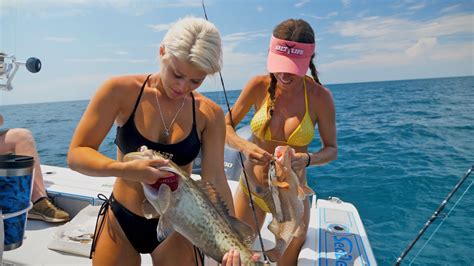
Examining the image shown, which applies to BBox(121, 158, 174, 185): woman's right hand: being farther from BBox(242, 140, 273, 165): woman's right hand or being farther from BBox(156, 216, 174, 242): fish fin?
BBox(242, 140, 273, 165): woman's right hand

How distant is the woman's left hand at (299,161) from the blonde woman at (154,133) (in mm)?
697

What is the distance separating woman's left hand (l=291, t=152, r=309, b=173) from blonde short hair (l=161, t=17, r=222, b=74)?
117cm

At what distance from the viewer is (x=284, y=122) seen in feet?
10.1

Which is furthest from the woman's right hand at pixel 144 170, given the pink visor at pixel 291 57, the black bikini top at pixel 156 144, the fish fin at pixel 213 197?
the pink visor at pixel 291 57

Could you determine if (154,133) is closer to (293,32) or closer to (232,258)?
(232,258)

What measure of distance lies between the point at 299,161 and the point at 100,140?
58.4 inches

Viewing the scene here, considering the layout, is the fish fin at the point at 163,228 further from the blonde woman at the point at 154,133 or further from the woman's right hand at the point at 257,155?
the woman's right hand at the point at 257,155

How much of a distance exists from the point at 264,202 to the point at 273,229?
0.83 ft

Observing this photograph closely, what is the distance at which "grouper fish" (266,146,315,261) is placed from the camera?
279 centimetres

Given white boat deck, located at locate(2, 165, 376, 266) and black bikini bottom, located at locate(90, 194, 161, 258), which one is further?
white boat deck, located at locate(2, 165, 376, 266)

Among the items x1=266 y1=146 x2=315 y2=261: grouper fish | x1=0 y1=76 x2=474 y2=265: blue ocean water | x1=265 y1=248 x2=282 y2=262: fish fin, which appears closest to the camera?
x1=265 y1=248 x2=282 y2=262: fish fin

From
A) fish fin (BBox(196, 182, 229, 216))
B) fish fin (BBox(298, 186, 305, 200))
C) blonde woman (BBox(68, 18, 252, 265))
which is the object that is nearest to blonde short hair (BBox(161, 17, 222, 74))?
blonde woman (BBox(68, 18, 252, 265))

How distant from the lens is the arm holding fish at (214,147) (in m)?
2.29

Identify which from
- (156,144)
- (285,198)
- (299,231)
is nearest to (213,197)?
(156,144)
